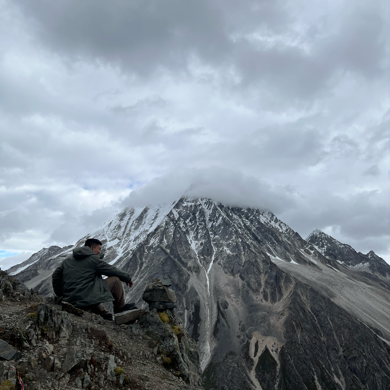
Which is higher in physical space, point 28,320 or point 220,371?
point 28,320

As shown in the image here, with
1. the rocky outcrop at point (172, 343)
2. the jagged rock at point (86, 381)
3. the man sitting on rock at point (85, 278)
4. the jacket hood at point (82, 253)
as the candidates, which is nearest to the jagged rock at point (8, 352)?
the jagged rock at point (86, 381)

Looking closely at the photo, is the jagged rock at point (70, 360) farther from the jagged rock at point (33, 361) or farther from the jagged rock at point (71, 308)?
the jagged rock at point (71, 308)

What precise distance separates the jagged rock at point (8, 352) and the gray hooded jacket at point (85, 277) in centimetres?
445

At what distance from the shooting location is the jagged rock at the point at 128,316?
12625 millimetres

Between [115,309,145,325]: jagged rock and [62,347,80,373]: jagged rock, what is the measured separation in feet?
14.8

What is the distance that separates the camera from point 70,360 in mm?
7859

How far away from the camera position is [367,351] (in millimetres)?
154375

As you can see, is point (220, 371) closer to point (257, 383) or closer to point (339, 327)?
point (257, 383)

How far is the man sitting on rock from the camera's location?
11.8 metres

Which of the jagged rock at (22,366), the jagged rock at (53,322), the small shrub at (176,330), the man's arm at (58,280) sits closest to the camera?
the jagged rock at (22,366)

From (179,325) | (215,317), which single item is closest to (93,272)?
(179,325)

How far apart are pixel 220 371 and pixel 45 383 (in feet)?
523

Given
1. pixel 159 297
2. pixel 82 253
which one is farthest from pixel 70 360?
pixel 159 297

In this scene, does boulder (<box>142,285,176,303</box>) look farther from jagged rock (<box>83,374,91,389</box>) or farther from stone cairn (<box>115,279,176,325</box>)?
jagged rock (<box>83,374,91,389</box>)
